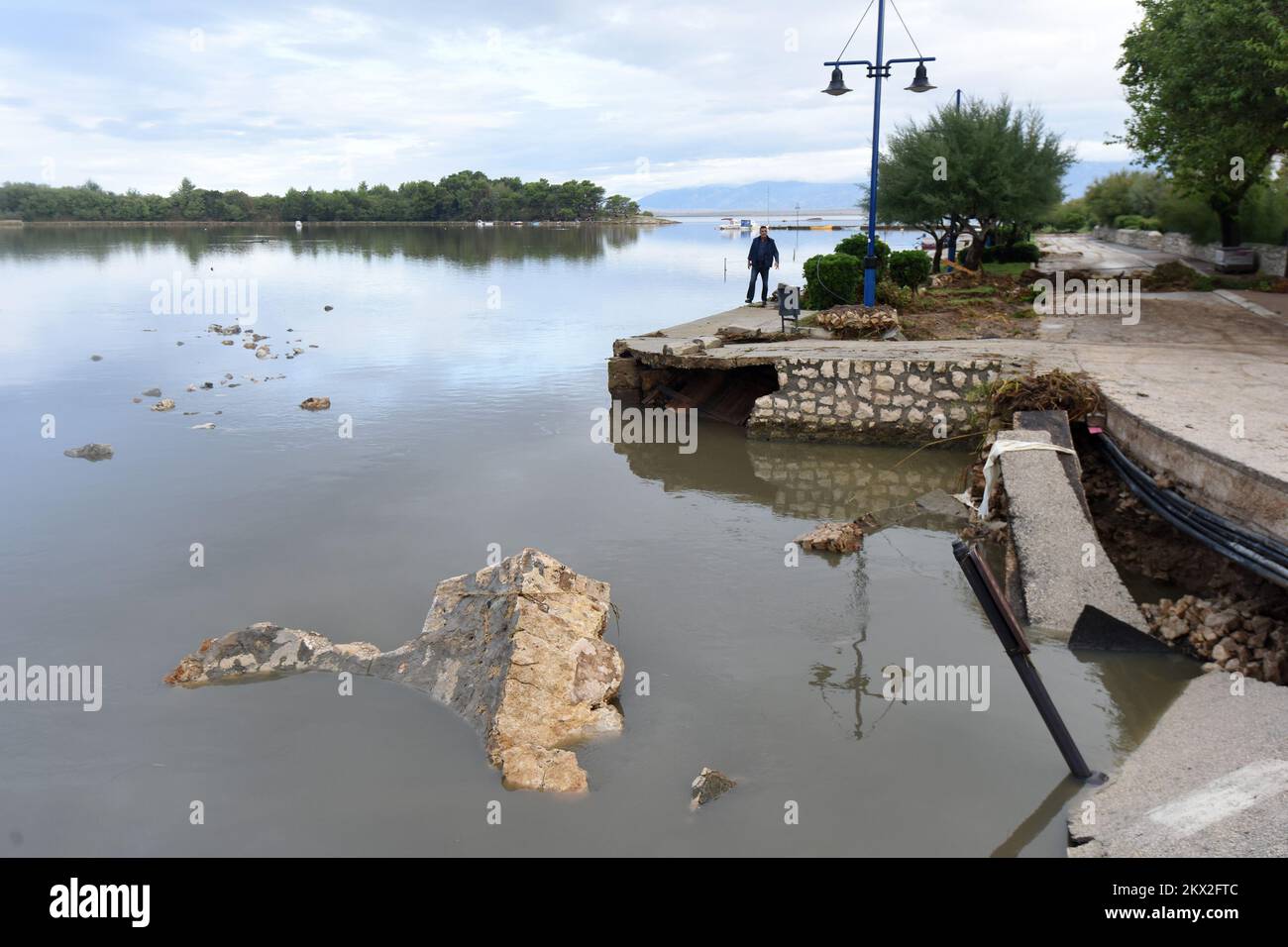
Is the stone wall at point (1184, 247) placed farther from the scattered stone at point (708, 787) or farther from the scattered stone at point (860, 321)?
the scattered stone at point (708, 787)

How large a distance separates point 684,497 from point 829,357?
343 cm

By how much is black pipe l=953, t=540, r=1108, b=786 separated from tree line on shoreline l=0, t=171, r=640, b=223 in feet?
404

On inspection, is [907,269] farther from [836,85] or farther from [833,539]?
[833,539]

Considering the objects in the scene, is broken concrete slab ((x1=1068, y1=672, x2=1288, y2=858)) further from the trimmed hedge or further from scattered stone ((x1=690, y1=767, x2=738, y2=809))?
the trimmed hedge

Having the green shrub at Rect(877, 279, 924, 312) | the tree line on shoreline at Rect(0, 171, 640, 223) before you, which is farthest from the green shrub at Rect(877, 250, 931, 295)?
the tree line on shoreline at Rect(0, 171, 640, 223)

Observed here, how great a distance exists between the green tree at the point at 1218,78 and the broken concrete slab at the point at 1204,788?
1053 cm

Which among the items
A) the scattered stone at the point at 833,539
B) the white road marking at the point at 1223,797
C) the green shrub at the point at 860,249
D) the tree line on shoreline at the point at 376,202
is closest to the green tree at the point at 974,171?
the green shrub at the point at 860,249

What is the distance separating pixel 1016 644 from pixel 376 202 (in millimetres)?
128933

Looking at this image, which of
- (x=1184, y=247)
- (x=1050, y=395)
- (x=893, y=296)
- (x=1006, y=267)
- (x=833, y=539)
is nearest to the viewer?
(x=833, y=539)

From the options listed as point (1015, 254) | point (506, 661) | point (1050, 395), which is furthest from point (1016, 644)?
point (1015, 254)

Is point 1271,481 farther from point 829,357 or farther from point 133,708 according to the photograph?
point 133,708

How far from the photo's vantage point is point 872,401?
13.0 metres
